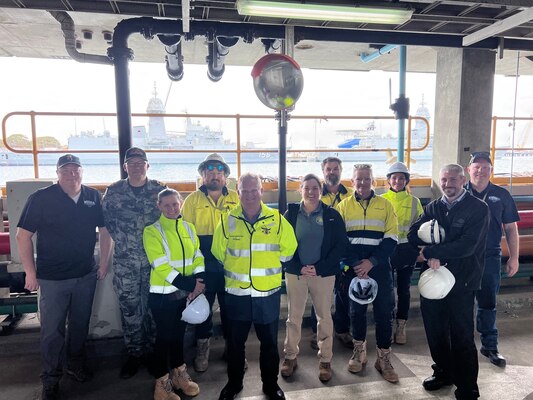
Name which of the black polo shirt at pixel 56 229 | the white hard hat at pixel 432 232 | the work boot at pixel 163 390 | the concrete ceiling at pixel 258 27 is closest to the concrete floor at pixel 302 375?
the work boot at pixel 163 390

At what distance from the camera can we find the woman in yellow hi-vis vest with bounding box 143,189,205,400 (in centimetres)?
297

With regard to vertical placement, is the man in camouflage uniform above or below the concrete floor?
above

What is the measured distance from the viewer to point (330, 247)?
334 cm

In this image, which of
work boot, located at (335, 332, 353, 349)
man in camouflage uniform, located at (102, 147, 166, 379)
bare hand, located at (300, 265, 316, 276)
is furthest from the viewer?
work boot, located at (335, 332, 353, 349)

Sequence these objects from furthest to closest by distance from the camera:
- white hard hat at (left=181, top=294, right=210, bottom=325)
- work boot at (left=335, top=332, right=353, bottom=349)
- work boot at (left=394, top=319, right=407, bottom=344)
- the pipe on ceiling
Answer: the pipe on ceiling
work boot at (left=394, top=319, right=407, bottom=344)
work boot at (left=335, top=332, right=353, bottom=349)
white hard hat at (left=181, top=294, right=210, bottom=325)

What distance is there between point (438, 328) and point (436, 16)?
11.4ft

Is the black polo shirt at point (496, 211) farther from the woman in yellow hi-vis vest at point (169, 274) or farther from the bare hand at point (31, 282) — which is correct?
the bare hand at point (31, 282)

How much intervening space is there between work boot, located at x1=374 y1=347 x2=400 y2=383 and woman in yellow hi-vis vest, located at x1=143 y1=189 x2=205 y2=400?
1.82 m

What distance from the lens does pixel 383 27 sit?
493 cm

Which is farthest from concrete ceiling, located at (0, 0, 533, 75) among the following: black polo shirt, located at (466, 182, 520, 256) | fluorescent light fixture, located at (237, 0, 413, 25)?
black polo shirt, located at (466, 182, 520, 256)

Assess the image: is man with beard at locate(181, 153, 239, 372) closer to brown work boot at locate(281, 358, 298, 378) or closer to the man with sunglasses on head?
brown work boot at locate(281, 358, 298, 378)

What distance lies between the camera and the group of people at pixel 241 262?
301cm

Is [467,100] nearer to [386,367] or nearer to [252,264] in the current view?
[386,367]

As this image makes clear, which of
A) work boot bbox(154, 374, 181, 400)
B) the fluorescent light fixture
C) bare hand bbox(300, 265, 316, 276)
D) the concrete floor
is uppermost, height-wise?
the fluorescent light fixture
